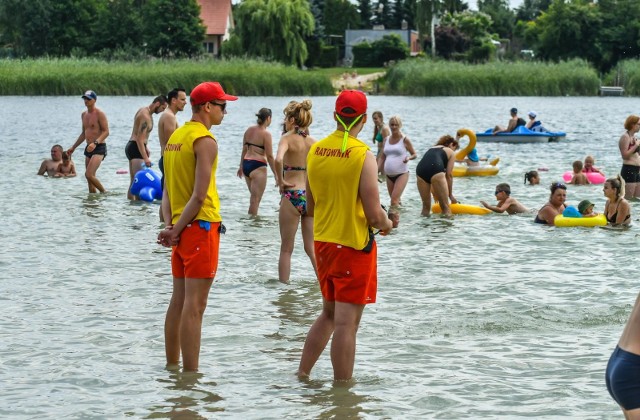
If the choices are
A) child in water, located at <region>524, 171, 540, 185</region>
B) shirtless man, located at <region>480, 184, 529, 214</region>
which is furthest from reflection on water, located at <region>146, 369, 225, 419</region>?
child in water, located at <region>524, 171, 540, 185</region>

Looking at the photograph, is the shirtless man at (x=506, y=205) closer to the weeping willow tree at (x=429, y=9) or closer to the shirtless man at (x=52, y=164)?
the shirtless man at (x=52, y=164)

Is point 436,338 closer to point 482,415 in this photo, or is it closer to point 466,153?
point 482,415

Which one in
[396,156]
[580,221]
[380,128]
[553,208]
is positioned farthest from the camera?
[380,128]

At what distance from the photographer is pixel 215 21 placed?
108375 millimetres

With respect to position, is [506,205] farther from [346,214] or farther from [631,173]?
[346,214]

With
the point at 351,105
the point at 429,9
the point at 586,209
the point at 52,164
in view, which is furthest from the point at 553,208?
the point at 429,9

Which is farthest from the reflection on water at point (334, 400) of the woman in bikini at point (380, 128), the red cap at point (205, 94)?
the woman in bikini at point (380, 128)

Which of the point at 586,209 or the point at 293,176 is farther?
the point at 586,209

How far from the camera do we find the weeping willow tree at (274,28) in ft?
237

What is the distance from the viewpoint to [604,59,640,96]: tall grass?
6594cm

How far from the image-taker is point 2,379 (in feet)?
23.9

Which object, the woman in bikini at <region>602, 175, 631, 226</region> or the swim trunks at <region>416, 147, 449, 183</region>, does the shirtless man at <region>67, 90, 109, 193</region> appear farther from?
the woman in bikini at <region>602, 175, 631, 226</region>

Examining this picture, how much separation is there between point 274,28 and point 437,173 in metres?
58.8

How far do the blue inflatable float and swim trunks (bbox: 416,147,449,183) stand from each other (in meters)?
4.22
